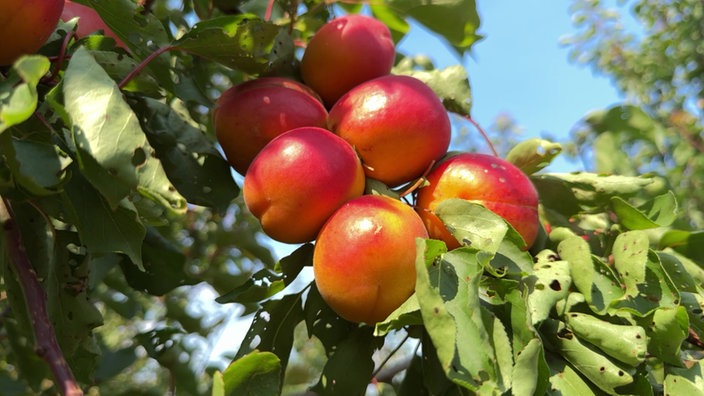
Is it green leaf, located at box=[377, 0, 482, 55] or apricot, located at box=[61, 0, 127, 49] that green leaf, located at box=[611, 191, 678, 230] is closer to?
green leaf, located at box=[377, 0, 482, 55]

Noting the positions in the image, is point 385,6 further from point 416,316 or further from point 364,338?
point 416,316

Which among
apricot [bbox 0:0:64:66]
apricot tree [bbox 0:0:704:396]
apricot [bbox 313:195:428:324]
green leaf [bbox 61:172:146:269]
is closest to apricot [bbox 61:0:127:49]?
apricot tree [bbox 0:0:704:396]

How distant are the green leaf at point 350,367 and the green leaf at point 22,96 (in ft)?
2.28

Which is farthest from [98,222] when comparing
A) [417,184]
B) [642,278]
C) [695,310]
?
[695,310]

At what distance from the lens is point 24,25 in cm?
98

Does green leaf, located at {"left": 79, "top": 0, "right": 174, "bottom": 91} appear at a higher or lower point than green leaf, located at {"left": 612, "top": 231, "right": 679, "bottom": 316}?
higher

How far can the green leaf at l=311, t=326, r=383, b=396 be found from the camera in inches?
48.1

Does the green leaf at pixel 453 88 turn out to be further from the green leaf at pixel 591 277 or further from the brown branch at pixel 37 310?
the brown branch at pixel 37 310

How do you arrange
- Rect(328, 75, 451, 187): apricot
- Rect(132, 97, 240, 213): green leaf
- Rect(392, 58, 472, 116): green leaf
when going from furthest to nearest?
Rect(392, 58, 472, 116): green leaf, Rect(132, 97, 240, 213): green leaf, Rect(328, 75, 451, 187): apricot

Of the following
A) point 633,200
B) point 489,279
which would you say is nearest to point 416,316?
point 489,279

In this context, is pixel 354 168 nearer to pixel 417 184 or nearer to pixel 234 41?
pixel 417 184

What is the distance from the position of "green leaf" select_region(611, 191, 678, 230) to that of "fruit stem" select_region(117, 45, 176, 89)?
0.87m

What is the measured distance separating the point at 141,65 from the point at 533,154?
762mm

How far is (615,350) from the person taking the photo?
3.44 feet
